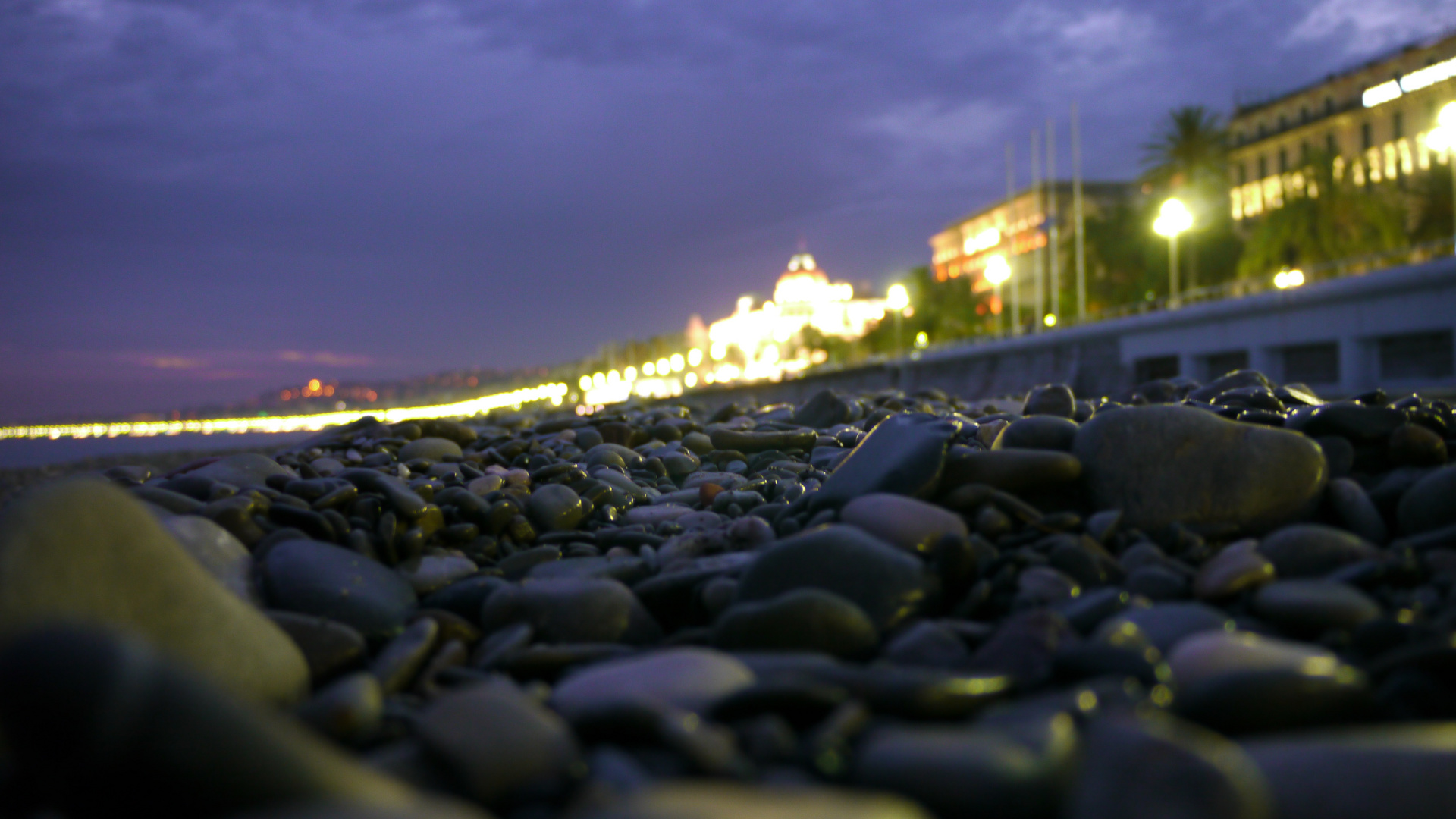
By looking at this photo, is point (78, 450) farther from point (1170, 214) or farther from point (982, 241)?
point (982, 241)

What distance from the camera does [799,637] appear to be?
2.30 metres

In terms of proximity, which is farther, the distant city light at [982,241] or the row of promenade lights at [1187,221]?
the distant city light at [982,241]

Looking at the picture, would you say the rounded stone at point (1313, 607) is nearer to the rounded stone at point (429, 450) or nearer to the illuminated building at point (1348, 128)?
the rounded stone at point (429, 450)

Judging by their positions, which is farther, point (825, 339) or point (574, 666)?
point (825, 339)

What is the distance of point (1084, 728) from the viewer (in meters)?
1.75

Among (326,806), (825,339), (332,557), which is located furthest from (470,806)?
(825,339)

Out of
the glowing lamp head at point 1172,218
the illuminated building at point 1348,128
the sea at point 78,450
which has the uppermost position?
the illuminated building at point 1348,128

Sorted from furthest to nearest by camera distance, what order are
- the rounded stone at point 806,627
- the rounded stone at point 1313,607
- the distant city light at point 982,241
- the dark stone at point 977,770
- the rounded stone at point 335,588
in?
the distant city light at point 982,241, the rounded stone at point 335,588, the rounded stone at point 806,627, the rounded stone at point 1313,607, the dark stone at point 977,770

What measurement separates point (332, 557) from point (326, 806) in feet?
6.74

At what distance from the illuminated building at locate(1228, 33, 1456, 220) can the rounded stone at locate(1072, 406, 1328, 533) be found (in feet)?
164

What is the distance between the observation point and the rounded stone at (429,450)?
5652 millimetres

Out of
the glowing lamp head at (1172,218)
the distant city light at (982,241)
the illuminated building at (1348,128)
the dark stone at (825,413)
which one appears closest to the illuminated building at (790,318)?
the distant city light at (982,241)

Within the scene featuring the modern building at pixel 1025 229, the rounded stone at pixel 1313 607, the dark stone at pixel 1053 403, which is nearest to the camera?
the rounded stone at pixel 1313 607

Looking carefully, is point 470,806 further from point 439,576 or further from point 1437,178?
point 1437,178
